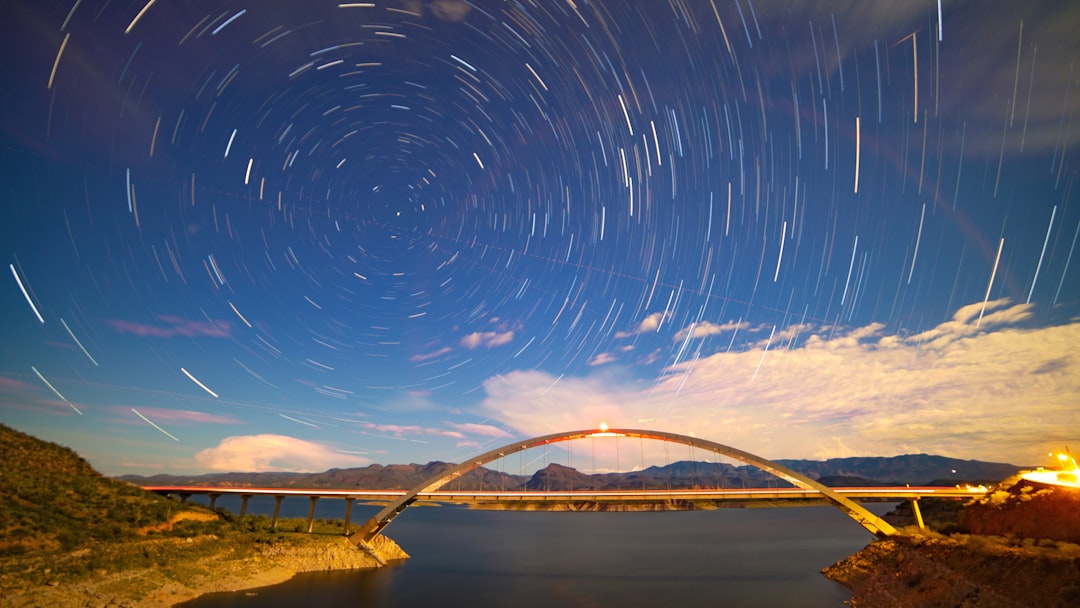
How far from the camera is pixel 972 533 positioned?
37250 millimetres

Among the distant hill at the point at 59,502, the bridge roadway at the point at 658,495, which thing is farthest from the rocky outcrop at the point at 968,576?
the distant hill at the point at 59,502

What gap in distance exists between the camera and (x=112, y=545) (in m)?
34.1

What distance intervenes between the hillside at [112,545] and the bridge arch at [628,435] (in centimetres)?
426

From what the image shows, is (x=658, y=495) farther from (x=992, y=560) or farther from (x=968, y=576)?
(x=992, y=560)

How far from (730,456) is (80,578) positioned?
175 ft

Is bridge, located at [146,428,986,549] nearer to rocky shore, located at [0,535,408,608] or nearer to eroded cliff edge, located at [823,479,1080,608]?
rocky shore, located at [0,535,408,608]

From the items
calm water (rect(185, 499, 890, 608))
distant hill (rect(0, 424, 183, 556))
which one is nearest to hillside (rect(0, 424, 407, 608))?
distant hill (rect(0, 424, 183, 556))

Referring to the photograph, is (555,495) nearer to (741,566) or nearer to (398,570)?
(398,570)

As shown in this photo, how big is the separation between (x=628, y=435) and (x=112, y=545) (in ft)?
148

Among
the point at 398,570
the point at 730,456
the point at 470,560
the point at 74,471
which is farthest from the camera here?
the point at 470,560

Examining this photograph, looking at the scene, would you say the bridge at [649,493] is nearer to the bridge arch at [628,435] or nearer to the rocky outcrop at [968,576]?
the bridge arch at [628,435]

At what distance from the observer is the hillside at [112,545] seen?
28.2 m

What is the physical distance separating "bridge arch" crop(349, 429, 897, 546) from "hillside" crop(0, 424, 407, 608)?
426 cm

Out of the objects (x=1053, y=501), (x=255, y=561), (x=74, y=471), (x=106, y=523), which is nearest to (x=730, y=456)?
(x=1053, y=501)
